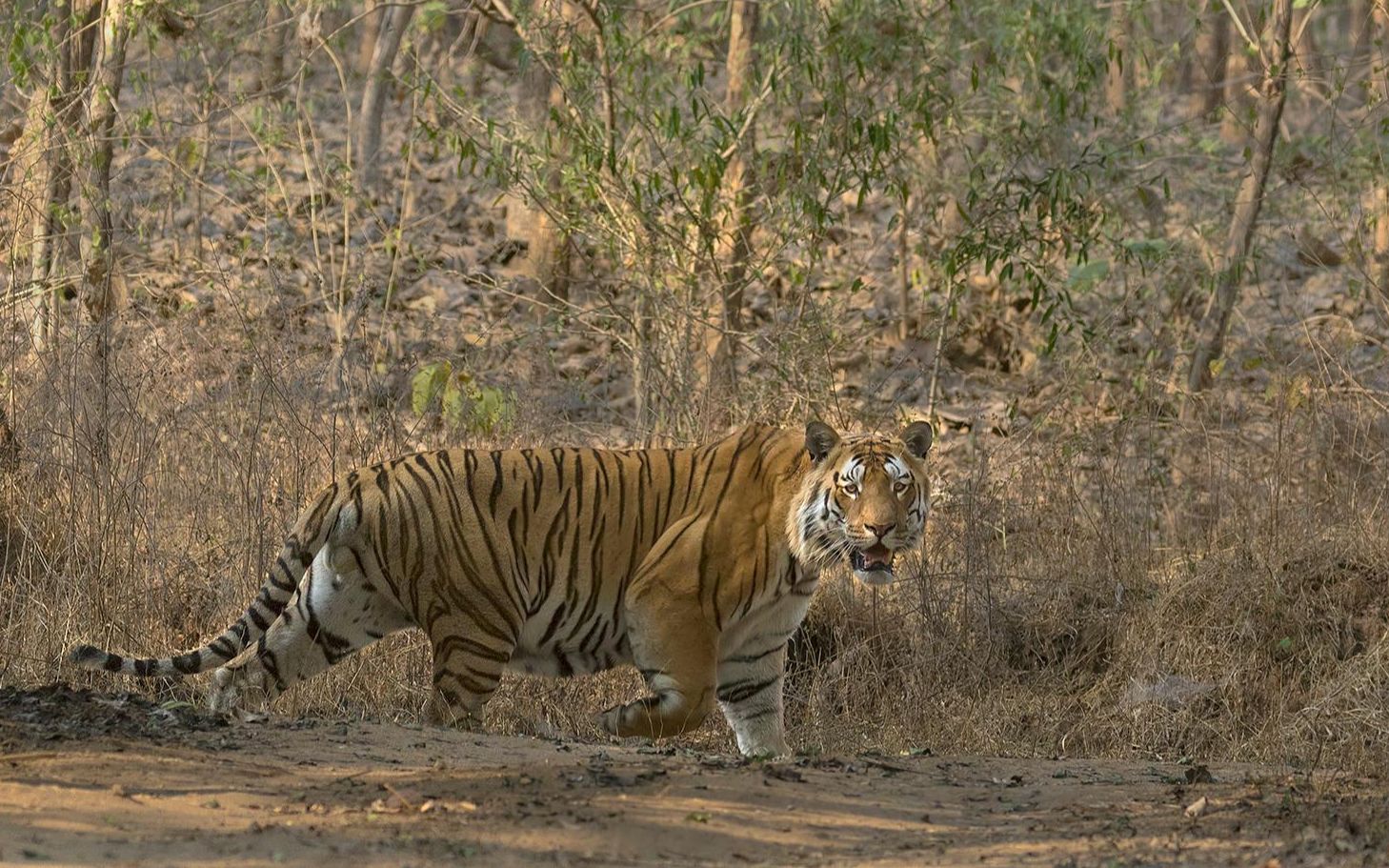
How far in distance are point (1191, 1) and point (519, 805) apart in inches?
450

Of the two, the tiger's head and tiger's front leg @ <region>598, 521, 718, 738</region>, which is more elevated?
the tiger's head

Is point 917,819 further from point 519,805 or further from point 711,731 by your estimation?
point 711,731

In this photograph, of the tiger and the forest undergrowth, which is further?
the forest undergrowth

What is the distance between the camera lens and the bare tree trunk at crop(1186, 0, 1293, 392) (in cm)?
1106

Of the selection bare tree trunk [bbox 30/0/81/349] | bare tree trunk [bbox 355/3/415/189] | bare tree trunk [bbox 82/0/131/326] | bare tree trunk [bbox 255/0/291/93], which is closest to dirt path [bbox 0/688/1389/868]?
bare tree trunk [bbox 30/0/81/349]

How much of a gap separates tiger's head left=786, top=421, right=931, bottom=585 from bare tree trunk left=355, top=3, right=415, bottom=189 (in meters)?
6.80

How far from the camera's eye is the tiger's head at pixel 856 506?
602 cm

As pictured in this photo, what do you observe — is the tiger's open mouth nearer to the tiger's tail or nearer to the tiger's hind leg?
the tiger's hind leg

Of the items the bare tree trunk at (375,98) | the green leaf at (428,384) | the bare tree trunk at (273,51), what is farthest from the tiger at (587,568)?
the bare tree trunk at (273,51)

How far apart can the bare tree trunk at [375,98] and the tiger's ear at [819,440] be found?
674cm

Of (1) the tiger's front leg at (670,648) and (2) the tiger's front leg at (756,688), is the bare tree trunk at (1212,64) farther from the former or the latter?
(1) the tiger's front leg at (670,648)

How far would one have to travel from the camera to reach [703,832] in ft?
13.7

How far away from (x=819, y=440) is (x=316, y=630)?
5.87ft

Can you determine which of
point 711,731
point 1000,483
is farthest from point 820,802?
point 1000,483
